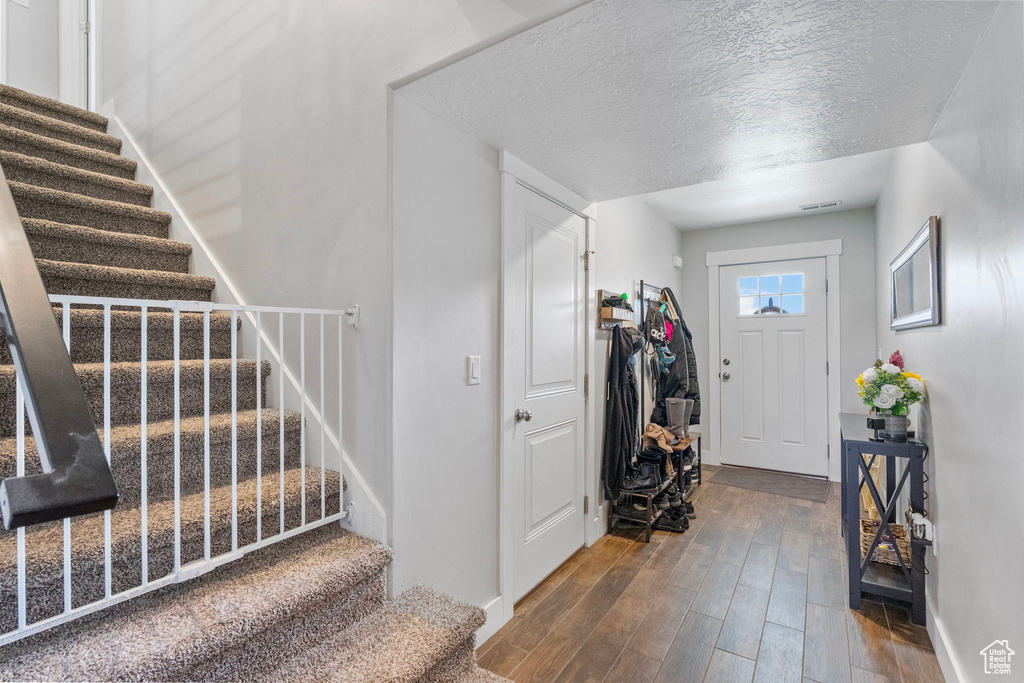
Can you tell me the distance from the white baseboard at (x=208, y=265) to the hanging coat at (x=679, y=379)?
109 inches

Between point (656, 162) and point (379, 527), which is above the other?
point (656, 162)

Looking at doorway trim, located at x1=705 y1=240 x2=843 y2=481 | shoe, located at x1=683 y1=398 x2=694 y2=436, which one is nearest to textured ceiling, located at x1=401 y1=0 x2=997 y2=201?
shoe, located at x1=683 y1=398 x2=694 y2=436

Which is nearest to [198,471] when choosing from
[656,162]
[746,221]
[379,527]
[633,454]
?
[379,527]

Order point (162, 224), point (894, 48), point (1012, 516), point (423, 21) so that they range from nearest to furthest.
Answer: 1. point (1012, 516)
2. point (894, 48)
3. point (423, 21)
4. point (162, 224)

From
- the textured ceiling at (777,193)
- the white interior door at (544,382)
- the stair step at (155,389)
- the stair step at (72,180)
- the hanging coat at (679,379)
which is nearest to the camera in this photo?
the stair step at (155,389)

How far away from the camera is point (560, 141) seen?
6.91ft

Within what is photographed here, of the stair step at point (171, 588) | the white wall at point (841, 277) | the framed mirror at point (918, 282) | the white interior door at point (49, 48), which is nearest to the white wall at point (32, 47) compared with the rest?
the white interior door at point (49, 48)

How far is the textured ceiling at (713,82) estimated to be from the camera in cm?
129

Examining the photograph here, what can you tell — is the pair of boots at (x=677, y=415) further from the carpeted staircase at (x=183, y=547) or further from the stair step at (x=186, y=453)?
the stair step at (x=186, y=453)

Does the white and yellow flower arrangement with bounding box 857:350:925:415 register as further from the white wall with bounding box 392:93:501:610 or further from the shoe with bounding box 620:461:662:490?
the white wall with bounding box 392:93:501:610

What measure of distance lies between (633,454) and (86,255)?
9.94 ft

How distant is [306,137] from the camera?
1968mm

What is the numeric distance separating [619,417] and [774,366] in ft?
7.68

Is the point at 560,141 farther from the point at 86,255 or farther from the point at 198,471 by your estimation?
the point at 86,255
